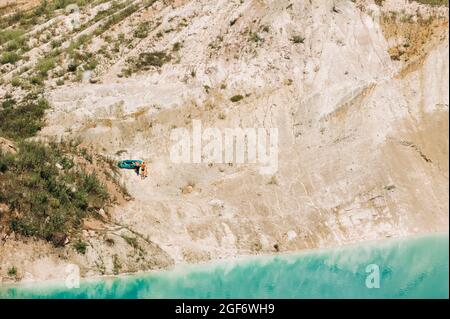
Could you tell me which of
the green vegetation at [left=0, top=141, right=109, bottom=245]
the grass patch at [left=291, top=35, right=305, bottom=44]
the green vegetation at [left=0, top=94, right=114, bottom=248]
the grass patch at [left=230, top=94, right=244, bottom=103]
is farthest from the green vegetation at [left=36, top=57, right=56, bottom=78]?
the grass patch at [left=291, top=35, right=305, bottom=44]

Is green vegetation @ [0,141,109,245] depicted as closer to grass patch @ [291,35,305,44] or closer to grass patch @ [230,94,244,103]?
grass patch @ [230,94,244,103]

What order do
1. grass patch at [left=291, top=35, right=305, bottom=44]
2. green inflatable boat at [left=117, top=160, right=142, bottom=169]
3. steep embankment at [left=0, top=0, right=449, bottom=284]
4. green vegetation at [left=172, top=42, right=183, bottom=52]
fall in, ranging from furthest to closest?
green vegetation at [left=172, top=42, right=183, bottom=52], grass patch at [left=291, top=35, right=305, bottom=44], green inflatable boat at [left=117, top=160, right=142, bottom=169], steep embankment at [left=0, top=0, right=449, bottom=284]

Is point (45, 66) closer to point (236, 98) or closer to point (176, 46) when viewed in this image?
point (176, 46)

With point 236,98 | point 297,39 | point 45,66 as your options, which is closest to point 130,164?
point 236,98

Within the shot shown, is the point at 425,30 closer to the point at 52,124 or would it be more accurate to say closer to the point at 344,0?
the point at 344,0

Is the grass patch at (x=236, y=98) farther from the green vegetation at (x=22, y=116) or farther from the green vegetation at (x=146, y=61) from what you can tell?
the green vegetation at (x=22, y=116)
